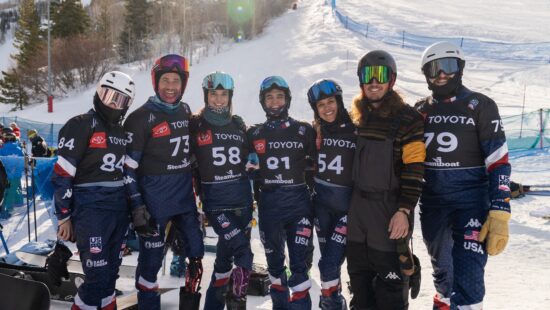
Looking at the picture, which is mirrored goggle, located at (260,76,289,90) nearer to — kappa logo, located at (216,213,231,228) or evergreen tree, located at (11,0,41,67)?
kappa logo, located at (216,213,231,228)


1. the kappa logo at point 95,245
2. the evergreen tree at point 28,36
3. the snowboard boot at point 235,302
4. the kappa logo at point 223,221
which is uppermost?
the evergreen tree at point 28,36

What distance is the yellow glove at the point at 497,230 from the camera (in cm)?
388

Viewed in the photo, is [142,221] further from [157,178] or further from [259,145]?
[259,145]

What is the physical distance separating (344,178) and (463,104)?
130 cm

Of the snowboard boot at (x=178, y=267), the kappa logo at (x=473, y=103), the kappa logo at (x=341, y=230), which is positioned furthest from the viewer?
the snowboard boot at (x=178, y=267)

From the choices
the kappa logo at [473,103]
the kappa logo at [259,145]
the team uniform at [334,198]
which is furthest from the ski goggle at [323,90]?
the kappa logo at [473,103]

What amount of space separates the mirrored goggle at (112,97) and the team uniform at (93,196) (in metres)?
0.18

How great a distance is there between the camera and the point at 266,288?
5.93m

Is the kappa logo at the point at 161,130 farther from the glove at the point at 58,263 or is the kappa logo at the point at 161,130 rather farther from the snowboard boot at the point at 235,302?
the snowboard boot at the point at 235,302

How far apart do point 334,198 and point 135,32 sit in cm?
4888

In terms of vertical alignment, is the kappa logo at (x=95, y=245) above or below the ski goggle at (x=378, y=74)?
below

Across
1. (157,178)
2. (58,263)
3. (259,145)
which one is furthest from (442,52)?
(58,263)

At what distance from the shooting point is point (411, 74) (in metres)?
27.6

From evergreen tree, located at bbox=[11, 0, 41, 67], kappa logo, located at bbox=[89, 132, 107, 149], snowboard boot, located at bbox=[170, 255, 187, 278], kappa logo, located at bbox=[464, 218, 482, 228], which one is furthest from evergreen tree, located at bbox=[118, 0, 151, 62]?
kappa logo, located at bbox=[464, 218, 482, 228]
